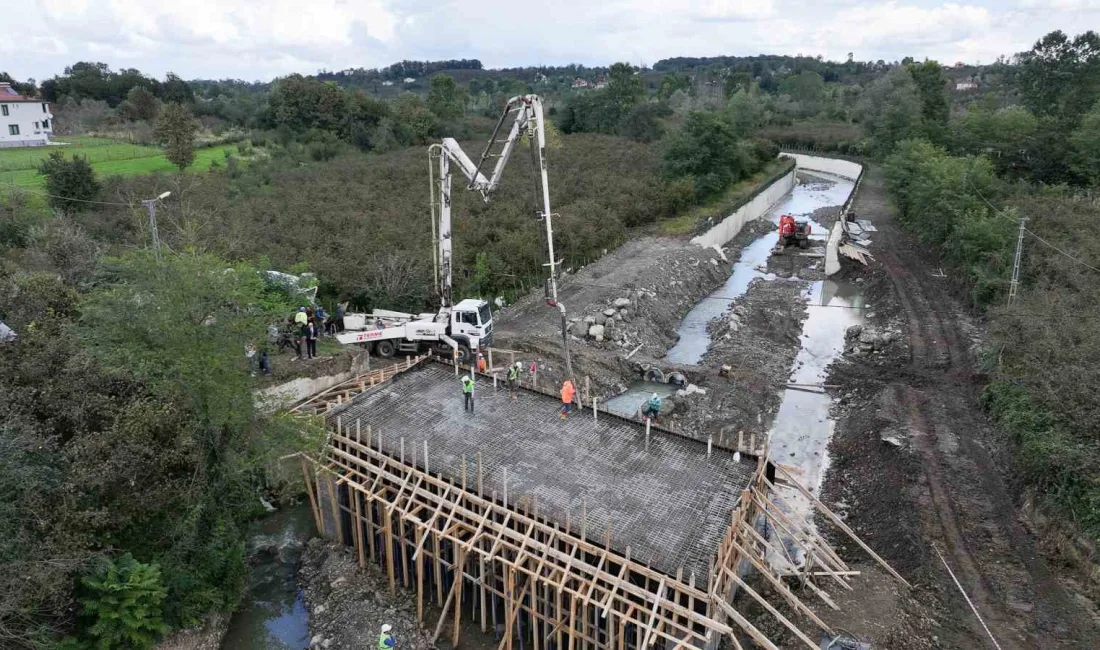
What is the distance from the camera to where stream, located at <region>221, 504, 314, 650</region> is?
16.6 m

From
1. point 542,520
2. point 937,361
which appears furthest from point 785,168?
point 542,520

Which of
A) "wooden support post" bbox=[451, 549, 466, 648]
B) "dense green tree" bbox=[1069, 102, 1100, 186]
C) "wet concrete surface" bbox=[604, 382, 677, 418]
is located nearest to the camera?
"wooden support post" bbox=[451, 549, 466, 648]

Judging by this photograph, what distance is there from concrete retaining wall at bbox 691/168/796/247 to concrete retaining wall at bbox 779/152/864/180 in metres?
7.62

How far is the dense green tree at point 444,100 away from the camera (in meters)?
83.4

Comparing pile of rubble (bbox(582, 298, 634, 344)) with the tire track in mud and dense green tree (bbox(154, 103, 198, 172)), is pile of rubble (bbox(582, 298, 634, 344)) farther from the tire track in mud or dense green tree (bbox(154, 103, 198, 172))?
dense green tree (bbox(154, 103, 198, 172))

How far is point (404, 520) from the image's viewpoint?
16547mm

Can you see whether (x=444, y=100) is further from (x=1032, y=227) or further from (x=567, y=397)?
(x=567, y=397)

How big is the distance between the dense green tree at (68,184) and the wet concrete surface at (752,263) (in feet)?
108

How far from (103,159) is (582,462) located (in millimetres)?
51742

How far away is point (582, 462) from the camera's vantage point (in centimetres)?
1736

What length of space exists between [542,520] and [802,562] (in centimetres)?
737

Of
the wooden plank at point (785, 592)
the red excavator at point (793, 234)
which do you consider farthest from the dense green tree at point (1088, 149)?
the wooden plank at point (785, 592)

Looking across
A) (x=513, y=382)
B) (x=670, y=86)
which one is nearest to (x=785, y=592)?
(x=513, y=382)

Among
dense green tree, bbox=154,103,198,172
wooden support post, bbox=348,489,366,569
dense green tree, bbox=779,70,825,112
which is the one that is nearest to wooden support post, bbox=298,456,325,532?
wooden support post, bbox=348,489,366,569
